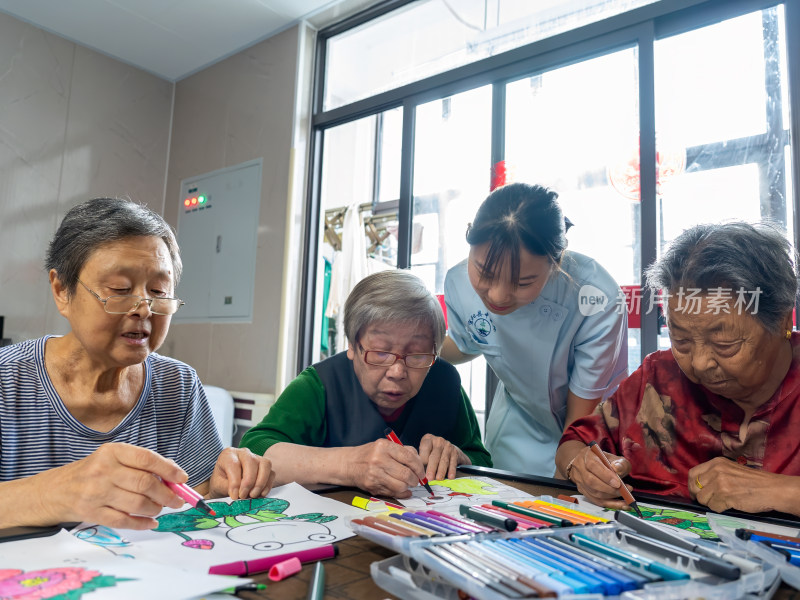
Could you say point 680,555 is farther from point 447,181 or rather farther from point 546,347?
point 447,181

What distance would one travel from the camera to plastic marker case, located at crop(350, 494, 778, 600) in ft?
1.70

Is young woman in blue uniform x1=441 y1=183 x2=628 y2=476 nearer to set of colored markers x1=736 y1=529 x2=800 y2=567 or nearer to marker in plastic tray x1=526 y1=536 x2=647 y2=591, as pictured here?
set of colored markers x1=736 y1=529 x2=800 y2=567

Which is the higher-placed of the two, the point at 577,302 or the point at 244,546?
the point at 577,302

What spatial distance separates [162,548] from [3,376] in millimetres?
603

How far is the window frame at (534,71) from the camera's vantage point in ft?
7.17

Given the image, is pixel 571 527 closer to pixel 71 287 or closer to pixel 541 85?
pixel 71 287

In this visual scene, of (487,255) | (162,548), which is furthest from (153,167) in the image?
(162,548)

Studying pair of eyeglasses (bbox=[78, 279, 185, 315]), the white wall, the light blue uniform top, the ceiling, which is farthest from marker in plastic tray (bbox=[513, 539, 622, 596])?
the ceiling

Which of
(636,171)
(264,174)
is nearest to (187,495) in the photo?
(636,171)

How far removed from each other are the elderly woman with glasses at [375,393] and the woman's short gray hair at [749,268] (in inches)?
21.9

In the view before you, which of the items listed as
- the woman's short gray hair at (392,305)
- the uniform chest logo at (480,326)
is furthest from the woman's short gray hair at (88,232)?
the uniform chest logo at (480,326)

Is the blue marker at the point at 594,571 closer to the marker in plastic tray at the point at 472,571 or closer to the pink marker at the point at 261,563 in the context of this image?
the marker in plastic tray at the point at 472,571

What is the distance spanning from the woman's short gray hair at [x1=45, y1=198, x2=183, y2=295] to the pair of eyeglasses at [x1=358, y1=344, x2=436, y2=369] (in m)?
0.53

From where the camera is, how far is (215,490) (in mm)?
1058
